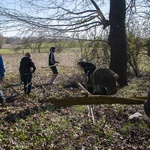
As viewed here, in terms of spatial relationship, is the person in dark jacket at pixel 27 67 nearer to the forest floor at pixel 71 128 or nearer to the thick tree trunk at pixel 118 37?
the forest floor at pixel 71 128

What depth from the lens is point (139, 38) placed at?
19.0m

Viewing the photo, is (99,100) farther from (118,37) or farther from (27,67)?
(118,37)

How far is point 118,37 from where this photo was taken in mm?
14398

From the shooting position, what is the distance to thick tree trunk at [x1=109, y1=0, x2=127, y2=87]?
14.1 m

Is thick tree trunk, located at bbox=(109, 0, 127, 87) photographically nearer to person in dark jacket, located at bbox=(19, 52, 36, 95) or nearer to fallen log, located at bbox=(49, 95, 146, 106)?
person in dark jacket, located at bbox=(19, 52, 36, 95)

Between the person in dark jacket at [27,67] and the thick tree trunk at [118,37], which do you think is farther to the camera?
the thick tree trunk at [118,37]

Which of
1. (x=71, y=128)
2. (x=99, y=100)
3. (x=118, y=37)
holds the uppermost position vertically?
(x=118, y=37)

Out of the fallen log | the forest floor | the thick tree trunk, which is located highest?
the thick tree trunk

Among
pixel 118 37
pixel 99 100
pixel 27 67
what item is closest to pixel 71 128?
pixel 99 100

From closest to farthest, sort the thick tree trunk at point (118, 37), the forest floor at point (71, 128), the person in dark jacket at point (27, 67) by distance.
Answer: the forest floor at point (71, 128) → the person in dark jacket at point (27, 67) → the thick tree trunk at point (118, 37)

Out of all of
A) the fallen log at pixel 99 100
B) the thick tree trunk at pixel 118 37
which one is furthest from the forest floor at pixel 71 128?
the thick tree trunk at pixel 118 37

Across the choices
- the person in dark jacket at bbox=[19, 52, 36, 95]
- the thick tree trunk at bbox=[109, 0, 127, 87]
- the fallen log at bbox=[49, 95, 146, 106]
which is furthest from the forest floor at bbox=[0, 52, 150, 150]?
the thick tree trunk at bbox=[109, 0, 127, 87]

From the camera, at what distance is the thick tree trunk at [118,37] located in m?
14.1

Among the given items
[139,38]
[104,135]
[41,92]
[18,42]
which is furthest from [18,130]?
[139,38]
